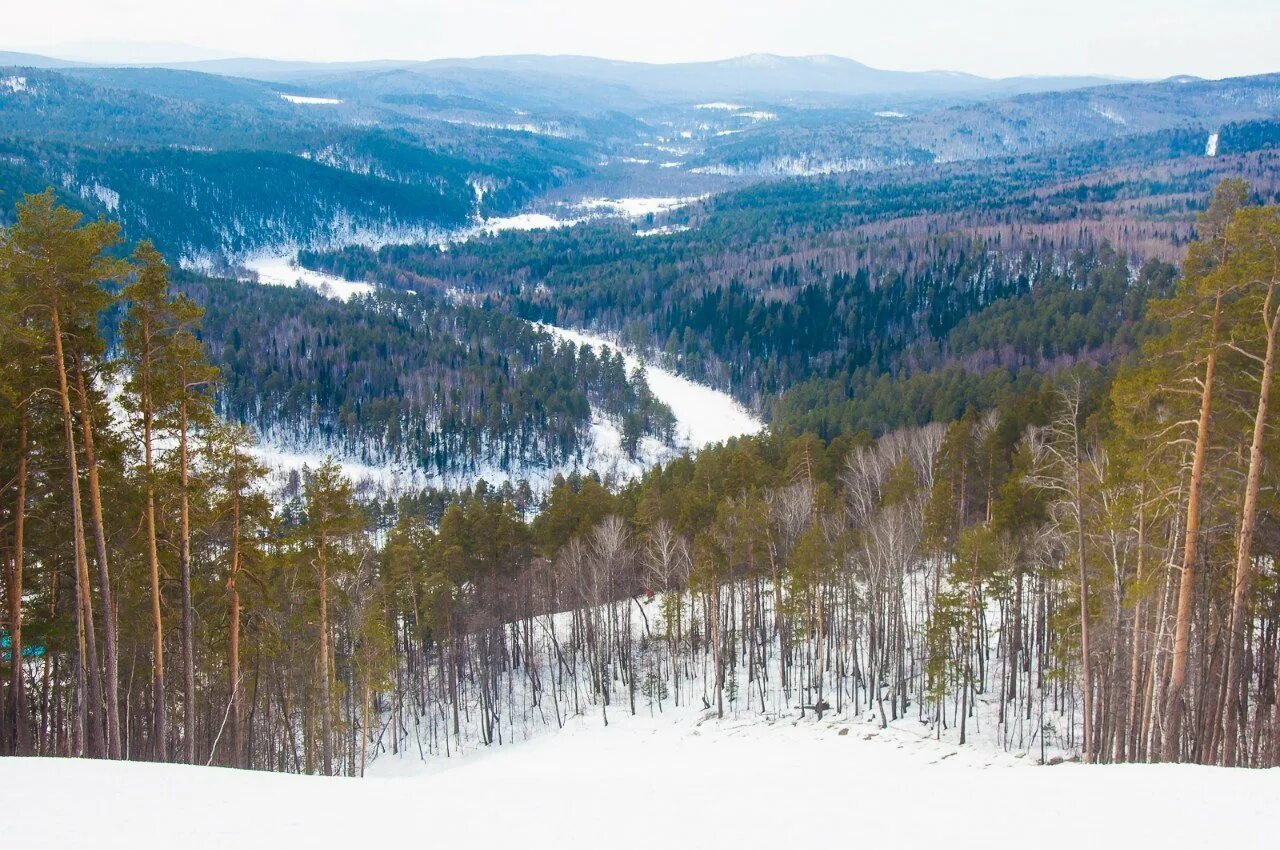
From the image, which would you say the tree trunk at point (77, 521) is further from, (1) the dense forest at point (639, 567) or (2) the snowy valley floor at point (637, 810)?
(2) the snowy valley floor at point (637, 810)

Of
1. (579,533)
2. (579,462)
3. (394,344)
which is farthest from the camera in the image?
(394,344)

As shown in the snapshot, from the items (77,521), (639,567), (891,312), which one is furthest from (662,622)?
(891,312)

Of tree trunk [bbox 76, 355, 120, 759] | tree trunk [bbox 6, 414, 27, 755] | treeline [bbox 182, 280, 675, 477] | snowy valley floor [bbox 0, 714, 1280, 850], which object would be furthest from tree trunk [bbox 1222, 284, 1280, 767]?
treeline [bbox 182, 280, 675, 477]

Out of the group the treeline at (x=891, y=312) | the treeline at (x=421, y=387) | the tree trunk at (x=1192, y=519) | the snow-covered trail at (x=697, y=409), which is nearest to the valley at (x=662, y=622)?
the tree trunk at (x=1192, y=519)

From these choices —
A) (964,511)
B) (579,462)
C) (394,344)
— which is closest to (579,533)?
(964,511)

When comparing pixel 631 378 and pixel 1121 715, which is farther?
pixel 631 378

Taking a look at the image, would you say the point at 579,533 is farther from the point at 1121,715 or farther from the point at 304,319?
the point at 304,319
